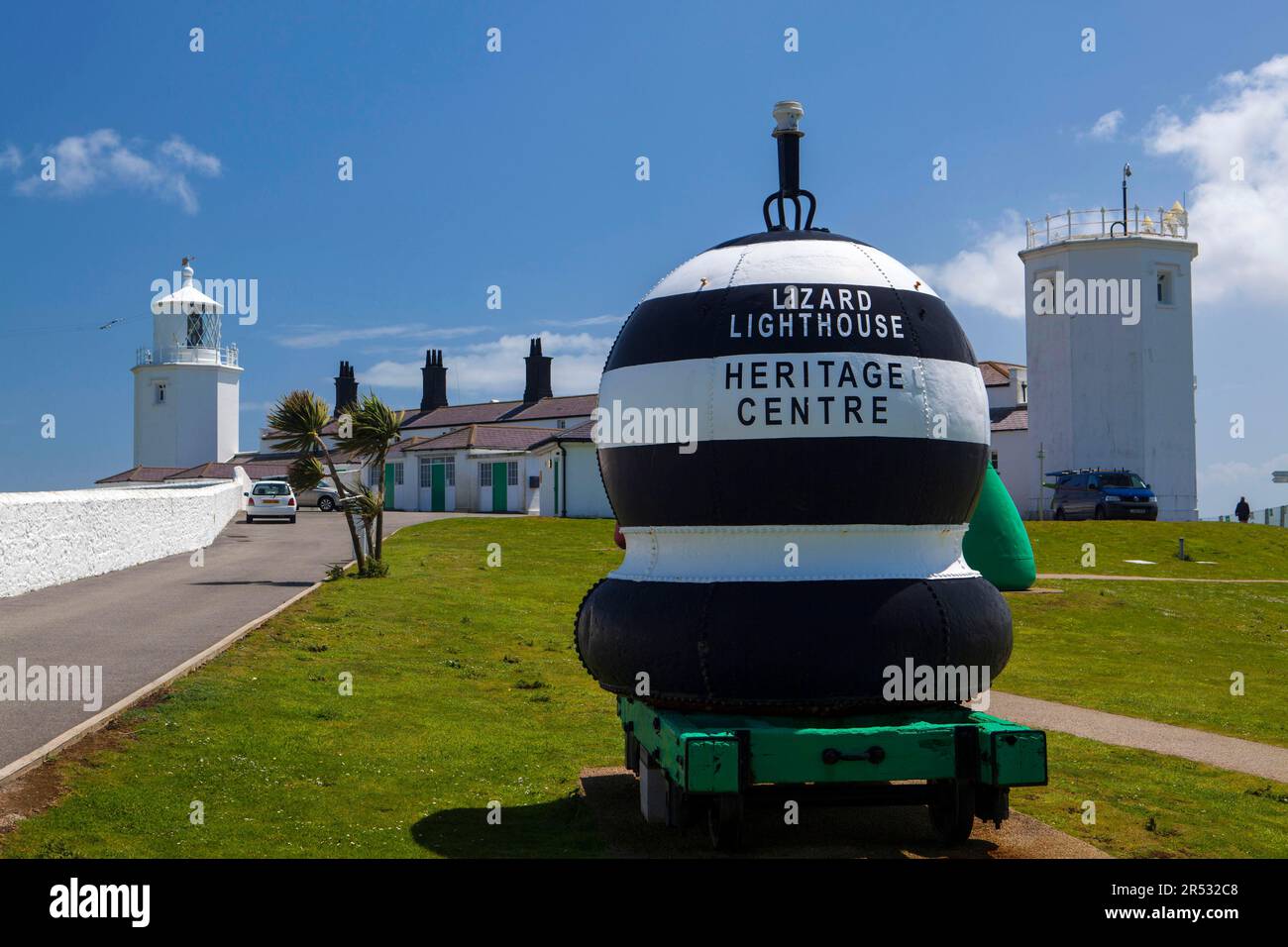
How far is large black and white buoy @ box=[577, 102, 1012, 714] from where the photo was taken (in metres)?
6.89

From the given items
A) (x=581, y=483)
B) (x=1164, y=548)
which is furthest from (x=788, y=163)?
(x=581, y=483)

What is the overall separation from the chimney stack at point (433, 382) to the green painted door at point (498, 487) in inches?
1120

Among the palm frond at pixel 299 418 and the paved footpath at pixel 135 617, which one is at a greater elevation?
the palm frond at pixel 299 418

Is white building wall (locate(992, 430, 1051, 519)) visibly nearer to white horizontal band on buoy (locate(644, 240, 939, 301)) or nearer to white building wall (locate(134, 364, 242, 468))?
white horizontal band on buoy (locate(644, 240, 939, 301))

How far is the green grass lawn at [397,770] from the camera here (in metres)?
7.33

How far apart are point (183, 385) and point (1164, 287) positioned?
5425 centimetres

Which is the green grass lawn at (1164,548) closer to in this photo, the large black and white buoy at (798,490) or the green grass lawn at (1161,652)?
the green grass lawn at (1161,652)

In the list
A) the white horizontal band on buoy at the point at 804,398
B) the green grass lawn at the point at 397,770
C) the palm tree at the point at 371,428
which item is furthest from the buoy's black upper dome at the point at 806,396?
the palm tree at the point at 371,428

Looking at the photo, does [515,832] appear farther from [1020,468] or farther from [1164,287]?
[1164,287]

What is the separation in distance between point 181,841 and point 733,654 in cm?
345

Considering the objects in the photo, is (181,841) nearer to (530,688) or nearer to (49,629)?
(530,688)

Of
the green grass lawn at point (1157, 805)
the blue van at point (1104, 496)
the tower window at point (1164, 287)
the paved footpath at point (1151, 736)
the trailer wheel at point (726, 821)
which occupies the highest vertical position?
the tower window at point (1164, 287)

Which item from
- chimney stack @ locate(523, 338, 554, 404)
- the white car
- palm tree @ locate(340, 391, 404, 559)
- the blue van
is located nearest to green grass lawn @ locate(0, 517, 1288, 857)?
palm tree @ locate(340, 391, 404, 559)

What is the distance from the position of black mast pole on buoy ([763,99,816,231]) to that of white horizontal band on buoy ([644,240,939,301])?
700mm
